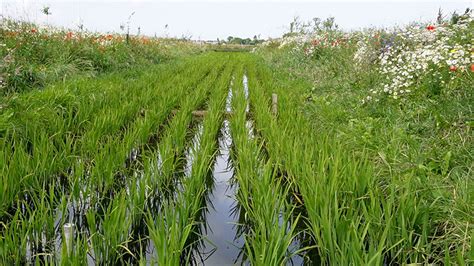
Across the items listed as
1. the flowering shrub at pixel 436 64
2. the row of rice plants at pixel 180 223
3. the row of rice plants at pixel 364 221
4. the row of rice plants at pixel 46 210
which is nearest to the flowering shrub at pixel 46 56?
the row of rice plants at pixel 46 210

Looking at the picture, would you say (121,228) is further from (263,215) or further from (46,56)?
(46,56)

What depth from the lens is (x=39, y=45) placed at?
7.45 meters

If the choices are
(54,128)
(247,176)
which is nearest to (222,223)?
(247,176)

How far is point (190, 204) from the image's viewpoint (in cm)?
221

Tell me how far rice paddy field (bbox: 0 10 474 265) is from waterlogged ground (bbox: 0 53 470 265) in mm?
12

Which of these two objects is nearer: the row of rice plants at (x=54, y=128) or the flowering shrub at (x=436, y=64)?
the row of rice plants at (x=54, y=128)

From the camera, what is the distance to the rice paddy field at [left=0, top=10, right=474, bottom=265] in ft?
6.33

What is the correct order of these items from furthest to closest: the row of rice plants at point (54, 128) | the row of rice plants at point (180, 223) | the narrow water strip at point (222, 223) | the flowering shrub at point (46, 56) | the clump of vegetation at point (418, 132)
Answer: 1. the flowering shrub at point (46, 56)
2. the row of rice plants at point (54, 128)
3. the narrow water strip at point (222, 223)
4. the clump of vegetation at point (418, 132)
5. the row of rice plants at point (180, 223)

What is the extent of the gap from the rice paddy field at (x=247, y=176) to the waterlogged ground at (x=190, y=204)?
1cm

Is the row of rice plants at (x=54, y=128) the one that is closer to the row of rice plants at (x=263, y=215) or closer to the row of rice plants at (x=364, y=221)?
the row of rice plants at (x=263, y=215)

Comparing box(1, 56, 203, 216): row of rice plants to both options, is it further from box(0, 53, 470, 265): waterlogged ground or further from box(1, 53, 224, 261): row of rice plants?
box(1, 53, 224, 261): row of rice plants

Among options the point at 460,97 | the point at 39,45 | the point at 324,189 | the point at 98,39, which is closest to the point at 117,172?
the point at 324,189

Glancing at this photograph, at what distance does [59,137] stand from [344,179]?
2506mm

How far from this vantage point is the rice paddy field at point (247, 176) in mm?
1929
